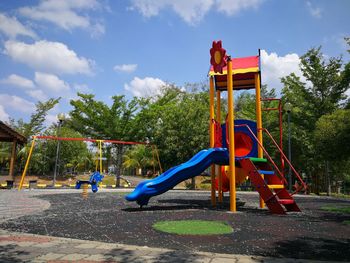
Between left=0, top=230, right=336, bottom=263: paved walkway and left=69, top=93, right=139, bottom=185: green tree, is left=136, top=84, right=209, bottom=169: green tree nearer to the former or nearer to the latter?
left=69, top=93, right=139, bottom=185: green tree

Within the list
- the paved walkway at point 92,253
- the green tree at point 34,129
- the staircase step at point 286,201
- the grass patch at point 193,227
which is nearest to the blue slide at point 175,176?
the staircase step at point 286,201

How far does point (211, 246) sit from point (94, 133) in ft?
92.1

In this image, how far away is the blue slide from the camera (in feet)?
36.8

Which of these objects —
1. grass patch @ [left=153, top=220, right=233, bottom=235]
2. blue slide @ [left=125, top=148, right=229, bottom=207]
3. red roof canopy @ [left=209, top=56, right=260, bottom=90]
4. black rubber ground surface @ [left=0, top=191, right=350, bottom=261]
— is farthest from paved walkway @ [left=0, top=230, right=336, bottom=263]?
red roof canopy @ [left=209, top=56, right=260, bottom=90]

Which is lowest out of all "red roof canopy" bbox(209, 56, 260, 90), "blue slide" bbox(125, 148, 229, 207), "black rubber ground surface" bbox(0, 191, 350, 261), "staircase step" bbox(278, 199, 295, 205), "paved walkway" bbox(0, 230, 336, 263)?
"black rubber ground surface" bbox(0, 191, 350, 261)

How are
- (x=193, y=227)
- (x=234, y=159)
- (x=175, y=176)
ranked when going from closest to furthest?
(x=193, y=227), (x=234, y=159), (x=175, y=176)

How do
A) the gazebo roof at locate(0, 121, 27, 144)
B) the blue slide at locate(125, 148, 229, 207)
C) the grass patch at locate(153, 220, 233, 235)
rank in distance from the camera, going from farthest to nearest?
the gazebo roof at locate(0, 121, 27, 144), the blue slide at locate(125, 148, 229, 207), the grass patch at locate(153, 220, 233, 235)

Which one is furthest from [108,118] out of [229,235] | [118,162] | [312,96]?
[229,235]

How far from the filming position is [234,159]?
11180 mm

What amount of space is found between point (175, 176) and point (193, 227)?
413cm

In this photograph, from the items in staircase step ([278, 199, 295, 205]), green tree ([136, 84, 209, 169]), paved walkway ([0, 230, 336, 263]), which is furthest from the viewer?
green tree ([136, 84, 209, 169])

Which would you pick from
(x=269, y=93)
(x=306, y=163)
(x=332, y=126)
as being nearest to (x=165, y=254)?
(x=332, y=126)

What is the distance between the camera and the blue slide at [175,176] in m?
11.2

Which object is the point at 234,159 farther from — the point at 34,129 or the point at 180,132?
the point at 34,129
